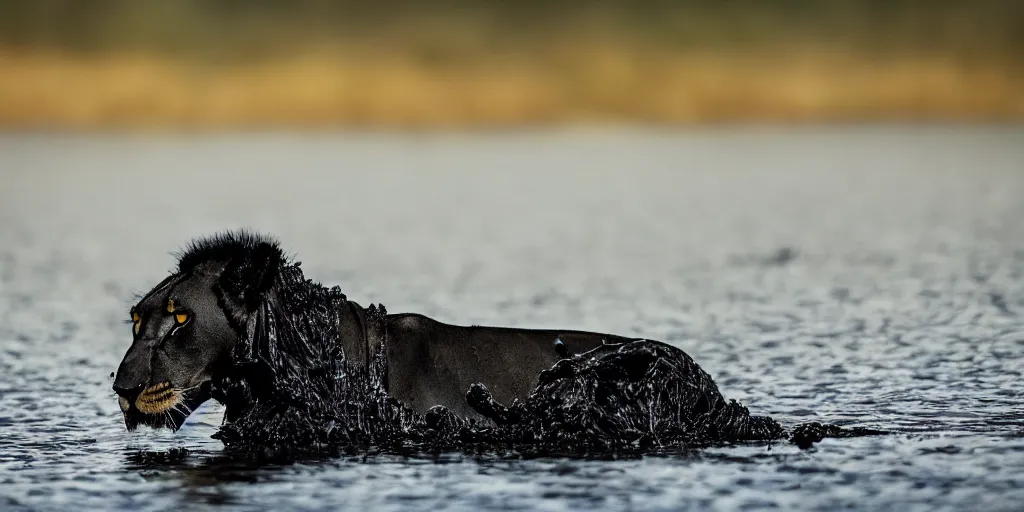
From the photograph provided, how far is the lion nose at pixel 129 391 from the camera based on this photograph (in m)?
14.4

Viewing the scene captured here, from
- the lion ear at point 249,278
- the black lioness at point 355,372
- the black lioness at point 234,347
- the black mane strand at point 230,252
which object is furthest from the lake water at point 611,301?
the black mane strand at point 230,252

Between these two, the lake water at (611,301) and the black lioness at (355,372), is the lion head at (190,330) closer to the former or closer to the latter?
the black lioness at (355,372)

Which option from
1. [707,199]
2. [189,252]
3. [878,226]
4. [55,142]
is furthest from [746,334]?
[55,142]

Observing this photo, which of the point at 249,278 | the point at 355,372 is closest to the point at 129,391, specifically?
the point at 249,278

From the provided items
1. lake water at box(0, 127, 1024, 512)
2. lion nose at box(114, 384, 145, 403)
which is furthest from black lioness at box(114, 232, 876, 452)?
lake water at box(0, 127, 1024, 512)

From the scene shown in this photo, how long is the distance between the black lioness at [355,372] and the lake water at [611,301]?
48 cm

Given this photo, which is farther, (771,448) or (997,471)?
(771,448)

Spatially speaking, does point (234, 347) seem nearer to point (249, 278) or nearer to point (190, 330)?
point (190, 330)

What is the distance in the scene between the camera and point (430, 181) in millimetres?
63812

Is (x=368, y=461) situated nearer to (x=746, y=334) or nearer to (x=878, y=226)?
(x=746, y=334)

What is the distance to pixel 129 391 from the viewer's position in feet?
47.3

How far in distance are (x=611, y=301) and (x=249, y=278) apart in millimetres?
12071

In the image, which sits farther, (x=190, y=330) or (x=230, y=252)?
(x=230, y=252)

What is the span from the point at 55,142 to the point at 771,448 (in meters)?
94.0
